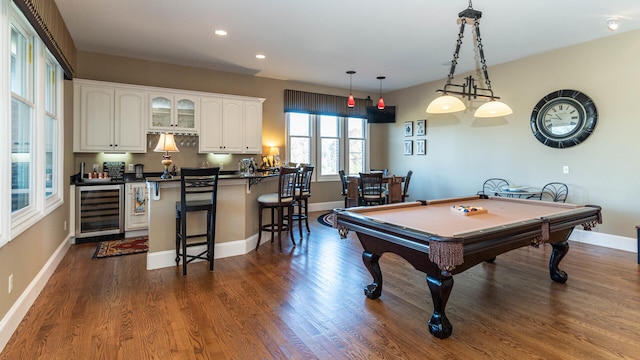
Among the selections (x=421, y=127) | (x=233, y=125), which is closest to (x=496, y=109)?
(x=421, y=127)

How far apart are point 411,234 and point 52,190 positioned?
→ 13.8 ft

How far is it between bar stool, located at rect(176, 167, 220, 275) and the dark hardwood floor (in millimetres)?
219

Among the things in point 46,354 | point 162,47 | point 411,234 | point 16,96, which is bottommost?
point 46,354

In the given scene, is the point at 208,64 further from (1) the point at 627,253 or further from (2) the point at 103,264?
(1) the point at 627,253

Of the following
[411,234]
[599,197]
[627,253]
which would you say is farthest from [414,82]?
[411,234]

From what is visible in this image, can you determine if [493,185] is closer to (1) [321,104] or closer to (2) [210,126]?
(1) [321,104]

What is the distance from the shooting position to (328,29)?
4.39 metres

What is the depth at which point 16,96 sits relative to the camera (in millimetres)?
2664

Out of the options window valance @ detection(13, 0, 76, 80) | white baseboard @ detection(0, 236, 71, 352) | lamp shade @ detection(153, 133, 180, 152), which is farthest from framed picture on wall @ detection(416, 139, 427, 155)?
white baseboard @ detection(0, 236, 71, 352)

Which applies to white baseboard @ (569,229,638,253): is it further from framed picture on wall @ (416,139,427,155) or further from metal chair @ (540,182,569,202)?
framed picture on wall @ (416,139,427,155)

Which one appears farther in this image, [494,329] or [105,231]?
[105,231]

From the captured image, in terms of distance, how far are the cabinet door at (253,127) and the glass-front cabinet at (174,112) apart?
920 mm

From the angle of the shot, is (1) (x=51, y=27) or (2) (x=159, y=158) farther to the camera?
(2) (x=159, y=158)

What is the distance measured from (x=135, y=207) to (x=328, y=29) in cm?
391
